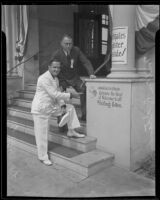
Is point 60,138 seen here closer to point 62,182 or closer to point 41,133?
point 41,133

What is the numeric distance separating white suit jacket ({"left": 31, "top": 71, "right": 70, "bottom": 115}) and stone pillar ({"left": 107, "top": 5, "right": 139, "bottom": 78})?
809 mm

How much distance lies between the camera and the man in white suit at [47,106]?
11.3 ft

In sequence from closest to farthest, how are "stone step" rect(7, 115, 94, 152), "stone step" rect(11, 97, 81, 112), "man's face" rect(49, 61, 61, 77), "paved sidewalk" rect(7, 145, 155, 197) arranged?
"paved sidewalk" rect(7, 145, 155, 197) < "man's face" rect(49, 61, 61, 77) < "stone step" rect(11, 97, 81, 112) < "stone step" rect(7, 115, 94, 152)

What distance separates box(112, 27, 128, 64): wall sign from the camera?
351cm

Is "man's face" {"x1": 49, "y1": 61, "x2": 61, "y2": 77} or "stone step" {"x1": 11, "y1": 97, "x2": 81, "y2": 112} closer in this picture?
"man's face" {"x1": 49, "y1": 61, "x2": 61, "y2": 77}

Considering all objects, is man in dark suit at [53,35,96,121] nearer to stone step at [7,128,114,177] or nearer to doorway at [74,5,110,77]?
doorway at [74,5,110,77]

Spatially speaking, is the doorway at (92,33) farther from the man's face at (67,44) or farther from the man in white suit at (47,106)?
the man in white suit at (47,106)

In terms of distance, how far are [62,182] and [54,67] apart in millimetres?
1488

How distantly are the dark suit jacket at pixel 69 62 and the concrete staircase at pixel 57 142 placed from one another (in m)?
0.42

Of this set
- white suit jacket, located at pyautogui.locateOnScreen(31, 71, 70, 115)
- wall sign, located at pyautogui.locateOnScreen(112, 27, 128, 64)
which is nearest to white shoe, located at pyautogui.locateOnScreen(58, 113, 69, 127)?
white suit jacket, located at pyautogui.locateOnScreen(31, 71, 70, 115)

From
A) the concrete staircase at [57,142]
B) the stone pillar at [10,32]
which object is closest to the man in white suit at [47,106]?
the concrete staircase at [57,142]

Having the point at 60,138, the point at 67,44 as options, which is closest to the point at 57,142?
the point at 60,138

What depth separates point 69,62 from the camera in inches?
138
